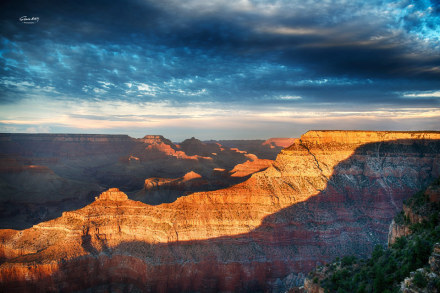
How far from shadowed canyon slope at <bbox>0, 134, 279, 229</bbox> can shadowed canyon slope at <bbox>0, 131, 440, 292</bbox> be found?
20.0 metres

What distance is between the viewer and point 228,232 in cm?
3812

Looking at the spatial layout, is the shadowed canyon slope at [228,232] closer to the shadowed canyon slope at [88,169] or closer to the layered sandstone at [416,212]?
the layered sandstone at [416,212]

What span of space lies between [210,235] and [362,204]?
78.3 ft

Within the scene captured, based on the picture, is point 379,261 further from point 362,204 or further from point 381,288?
point 362,204

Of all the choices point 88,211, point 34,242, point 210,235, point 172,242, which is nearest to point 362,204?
point 210,235

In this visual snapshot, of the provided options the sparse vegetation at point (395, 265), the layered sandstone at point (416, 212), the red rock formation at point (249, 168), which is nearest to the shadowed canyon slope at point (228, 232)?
the layered sandstone at point (416, 212)

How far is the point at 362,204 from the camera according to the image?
145 ft

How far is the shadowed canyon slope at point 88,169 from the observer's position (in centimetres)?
7438

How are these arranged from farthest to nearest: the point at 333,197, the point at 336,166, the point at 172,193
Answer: the point at 172,193 < the point at 336,166 < the point at 333,197

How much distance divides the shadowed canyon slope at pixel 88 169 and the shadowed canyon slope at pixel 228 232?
20.0 m

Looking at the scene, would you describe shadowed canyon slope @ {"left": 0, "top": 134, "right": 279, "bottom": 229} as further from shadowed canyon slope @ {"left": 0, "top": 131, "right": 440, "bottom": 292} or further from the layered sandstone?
the layered sandstone

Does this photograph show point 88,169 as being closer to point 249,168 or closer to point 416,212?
point 249,168

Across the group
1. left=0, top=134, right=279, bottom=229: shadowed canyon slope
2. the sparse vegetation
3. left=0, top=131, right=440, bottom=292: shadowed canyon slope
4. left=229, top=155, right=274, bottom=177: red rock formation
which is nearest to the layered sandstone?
the sparse vegetation

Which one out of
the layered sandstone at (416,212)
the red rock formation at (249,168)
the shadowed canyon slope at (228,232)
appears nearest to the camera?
the layered sandstone at (416,212)
